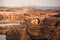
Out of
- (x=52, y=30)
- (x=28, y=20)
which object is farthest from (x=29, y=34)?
(x=52, y=30)

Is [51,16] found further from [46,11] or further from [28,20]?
[28,20]

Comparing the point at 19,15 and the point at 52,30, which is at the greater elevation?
the point at 19,15

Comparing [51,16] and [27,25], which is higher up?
[51,16]

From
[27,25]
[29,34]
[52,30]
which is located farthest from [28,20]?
[52,30]

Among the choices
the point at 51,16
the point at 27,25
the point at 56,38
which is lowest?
the point at 56,38

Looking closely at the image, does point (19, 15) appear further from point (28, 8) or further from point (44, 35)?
point (44, 35)
